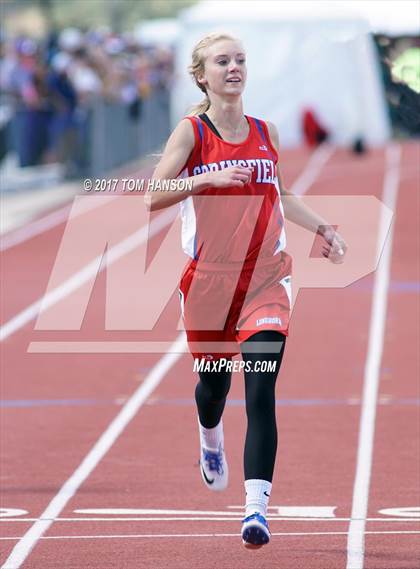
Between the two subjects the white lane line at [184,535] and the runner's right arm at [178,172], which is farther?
the white lane line at [184,535]

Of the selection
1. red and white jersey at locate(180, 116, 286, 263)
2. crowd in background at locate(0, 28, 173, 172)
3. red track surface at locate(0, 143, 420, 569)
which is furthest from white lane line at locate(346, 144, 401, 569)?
crowd in background at locate(0, 28, 173, 172)

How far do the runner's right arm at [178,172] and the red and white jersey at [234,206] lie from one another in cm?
4

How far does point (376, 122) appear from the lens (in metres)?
40.4

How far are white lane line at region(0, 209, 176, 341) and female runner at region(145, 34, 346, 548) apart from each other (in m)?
7.59

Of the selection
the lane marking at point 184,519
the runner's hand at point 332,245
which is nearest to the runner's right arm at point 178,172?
the runner's hand at point 332,245

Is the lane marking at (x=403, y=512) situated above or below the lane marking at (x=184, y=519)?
above

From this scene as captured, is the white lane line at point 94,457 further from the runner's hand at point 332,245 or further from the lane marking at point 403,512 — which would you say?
the runner's hand at point 332,245

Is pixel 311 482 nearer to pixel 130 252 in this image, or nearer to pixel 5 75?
pixel 130 252

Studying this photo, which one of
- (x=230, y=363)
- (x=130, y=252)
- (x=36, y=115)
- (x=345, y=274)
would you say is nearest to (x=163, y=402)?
(x=230, y=363)

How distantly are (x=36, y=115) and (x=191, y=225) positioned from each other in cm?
1953

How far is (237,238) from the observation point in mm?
6586

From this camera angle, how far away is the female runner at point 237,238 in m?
6.48

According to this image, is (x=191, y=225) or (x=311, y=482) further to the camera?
A: (x=311, y=482)

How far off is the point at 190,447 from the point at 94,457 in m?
0.64
